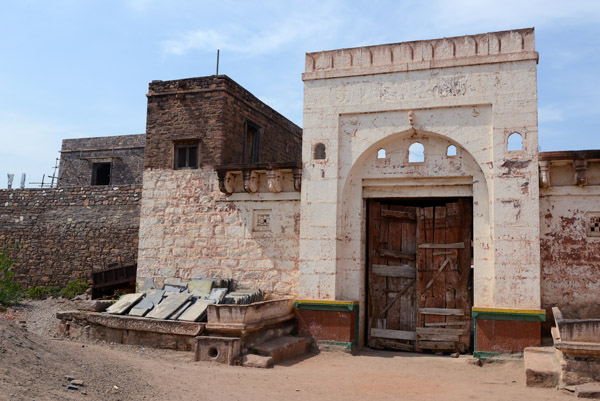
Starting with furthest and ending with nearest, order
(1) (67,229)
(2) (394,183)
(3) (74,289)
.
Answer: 1. (1) (67,229)
2. (3) (74,289)
3. (2) (394,183)

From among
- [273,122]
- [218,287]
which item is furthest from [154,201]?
[273,122]

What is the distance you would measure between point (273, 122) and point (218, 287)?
5.74 meters

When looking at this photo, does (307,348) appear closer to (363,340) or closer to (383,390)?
(363,340)

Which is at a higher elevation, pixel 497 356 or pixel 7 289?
pixel 7 289

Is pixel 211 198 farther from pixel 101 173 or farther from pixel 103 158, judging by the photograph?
pixel 101 173

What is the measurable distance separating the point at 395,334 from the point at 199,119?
260 inches

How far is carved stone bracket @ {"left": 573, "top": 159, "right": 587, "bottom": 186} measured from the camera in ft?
30.0

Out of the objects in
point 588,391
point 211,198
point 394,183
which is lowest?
point 588,391

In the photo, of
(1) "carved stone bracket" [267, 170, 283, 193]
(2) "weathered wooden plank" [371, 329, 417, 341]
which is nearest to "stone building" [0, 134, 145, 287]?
(1) "carved stone bracket" [267, 170, 283, 193]

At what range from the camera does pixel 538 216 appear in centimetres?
914

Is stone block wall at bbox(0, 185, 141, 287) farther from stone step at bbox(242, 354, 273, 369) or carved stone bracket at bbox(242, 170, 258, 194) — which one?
stone step at bbox(242, 354, 273, 369)

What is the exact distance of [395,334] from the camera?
1087 centimetres

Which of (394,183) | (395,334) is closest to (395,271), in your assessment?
(395,334)

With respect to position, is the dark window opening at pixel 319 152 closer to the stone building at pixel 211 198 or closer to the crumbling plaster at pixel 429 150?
the crumbling plaster at pixel 429 150
